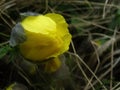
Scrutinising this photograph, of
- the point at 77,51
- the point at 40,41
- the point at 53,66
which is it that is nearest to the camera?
the point at 40,41

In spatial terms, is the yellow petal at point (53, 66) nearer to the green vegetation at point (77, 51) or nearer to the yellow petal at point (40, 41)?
the green vegetation at point (77, 51)

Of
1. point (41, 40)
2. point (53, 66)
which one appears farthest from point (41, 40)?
point (53, 66)

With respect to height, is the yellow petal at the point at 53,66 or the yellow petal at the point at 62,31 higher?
the yellow petal at the point at 62,31

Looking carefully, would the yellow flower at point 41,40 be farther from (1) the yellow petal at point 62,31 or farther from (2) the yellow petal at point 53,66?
(2) the yellow petal at point 53,66

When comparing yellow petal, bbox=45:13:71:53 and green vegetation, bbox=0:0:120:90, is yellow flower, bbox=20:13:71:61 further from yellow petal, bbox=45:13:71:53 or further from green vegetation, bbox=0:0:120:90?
green vegetation, bbox=0:0:120:90

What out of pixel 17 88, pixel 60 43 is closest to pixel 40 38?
pixel 60 43

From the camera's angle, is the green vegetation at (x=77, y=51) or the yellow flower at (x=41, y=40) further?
the green vegetation at (x=77, y=51)

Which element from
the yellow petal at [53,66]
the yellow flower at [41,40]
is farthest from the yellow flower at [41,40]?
the yellow petal at [53,66]

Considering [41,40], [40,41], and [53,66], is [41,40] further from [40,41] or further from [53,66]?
[53,66]

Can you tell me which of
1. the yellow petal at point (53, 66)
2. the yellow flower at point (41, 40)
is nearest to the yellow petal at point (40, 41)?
the yellow flower at point (41, 40)
